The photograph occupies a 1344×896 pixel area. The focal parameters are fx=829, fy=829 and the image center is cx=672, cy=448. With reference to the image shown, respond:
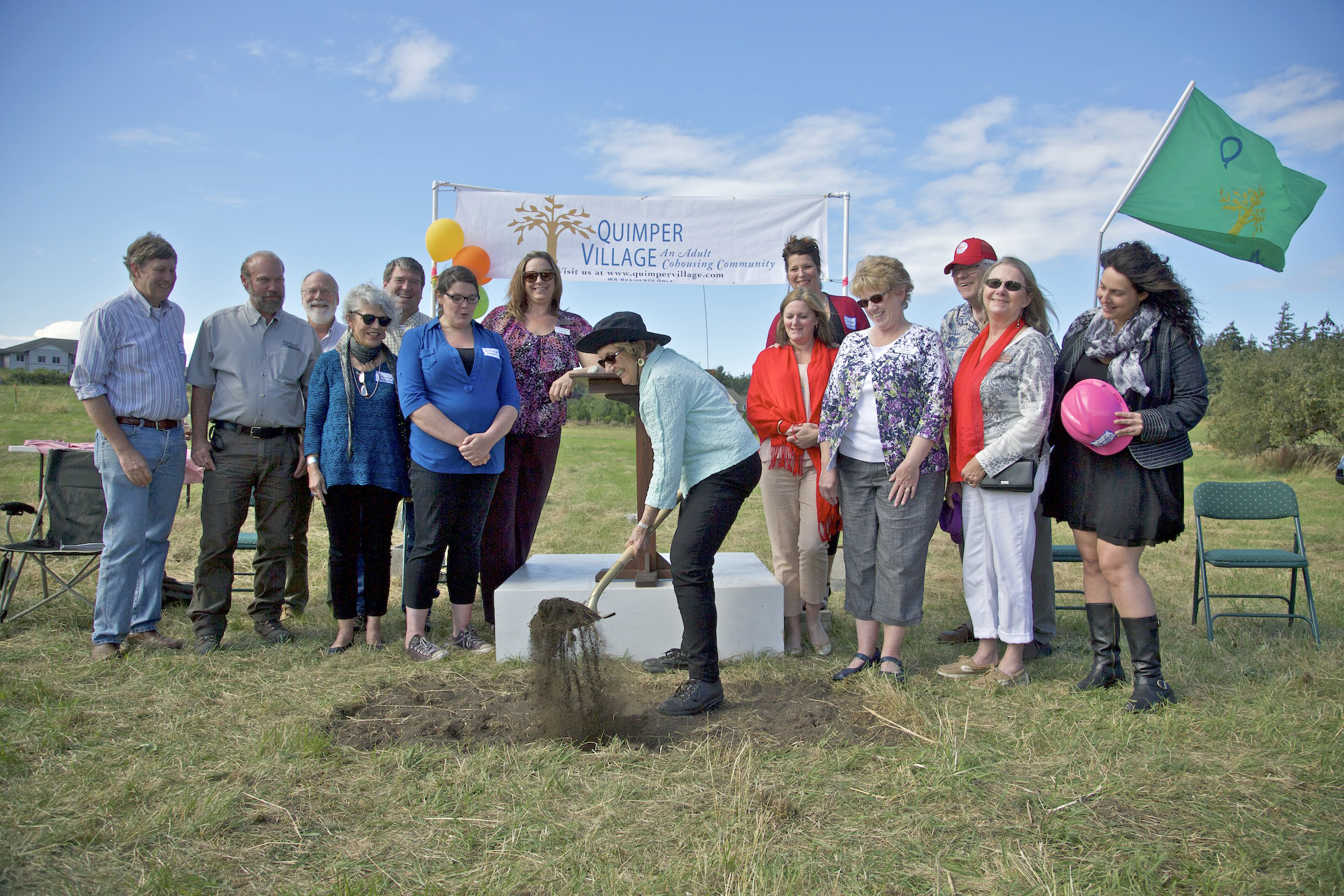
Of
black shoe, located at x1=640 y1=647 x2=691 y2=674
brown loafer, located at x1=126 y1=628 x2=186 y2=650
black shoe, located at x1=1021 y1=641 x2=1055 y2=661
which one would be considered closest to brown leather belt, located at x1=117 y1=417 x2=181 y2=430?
brown loafer, located at x1=126 y1=628 x2=186 y2=650

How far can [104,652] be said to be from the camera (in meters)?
4.38

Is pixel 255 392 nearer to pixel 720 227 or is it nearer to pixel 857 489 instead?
pixel 857 489

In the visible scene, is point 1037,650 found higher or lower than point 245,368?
lower

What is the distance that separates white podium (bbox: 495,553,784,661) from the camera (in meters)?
4.45

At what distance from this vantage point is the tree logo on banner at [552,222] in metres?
7.50

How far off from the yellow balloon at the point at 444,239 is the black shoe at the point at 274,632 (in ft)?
11.7

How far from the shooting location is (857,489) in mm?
4105

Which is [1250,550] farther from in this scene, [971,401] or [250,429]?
[250,429]

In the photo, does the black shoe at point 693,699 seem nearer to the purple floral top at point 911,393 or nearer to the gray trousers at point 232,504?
the purple floral top at point 911,393

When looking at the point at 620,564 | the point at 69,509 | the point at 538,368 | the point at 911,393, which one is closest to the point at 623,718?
the point at 620,564

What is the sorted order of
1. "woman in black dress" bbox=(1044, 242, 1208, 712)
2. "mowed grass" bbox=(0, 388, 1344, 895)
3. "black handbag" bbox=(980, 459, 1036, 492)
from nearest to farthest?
"mowed grass" bbox=(0, 388, 1344, 895)
"woman in black dress" bbox=(1044, 242, 1208, 712)
"black handbag" bbox=(980, 459, 1036, 492)

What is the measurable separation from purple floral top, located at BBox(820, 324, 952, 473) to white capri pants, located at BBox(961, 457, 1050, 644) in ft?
1.06

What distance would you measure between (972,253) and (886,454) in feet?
5.18

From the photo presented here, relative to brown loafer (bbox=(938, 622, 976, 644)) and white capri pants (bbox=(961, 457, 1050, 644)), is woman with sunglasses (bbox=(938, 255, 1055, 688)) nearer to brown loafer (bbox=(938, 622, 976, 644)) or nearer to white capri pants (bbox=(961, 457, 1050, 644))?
white capri pants (bbox=(961, 457, 1050, 644))
